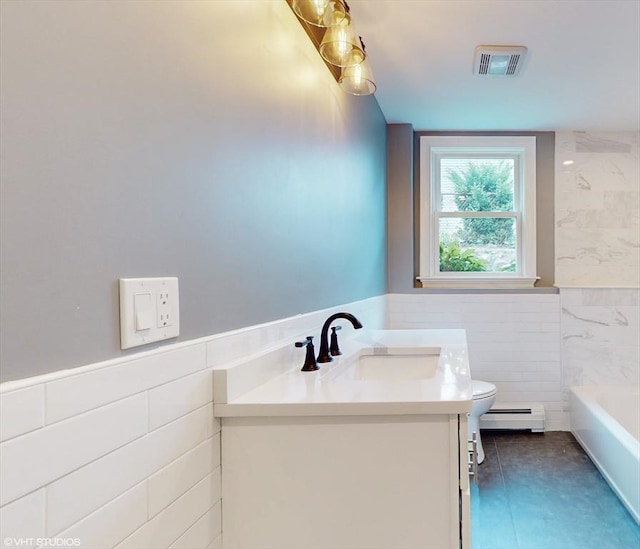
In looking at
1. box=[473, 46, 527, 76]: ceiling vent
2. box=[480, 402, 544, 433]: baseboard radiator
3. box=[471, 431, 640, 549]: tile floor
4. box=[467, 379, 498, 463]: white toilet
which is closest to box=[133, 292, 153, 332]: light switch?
box=[471, 431, 640, 549]: tile floor

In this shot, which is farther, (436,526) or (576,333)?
(576,333)

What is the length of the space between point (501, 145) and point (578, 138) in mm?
581

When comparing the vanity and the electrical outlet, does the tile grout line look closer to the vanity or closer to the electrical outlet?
the vanity

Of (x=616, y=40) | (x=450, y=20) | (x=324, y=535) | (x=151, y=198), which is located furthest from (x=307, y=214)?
(x=616, y=40)

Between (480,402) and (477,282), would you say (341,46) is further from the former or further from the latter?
(477,282)

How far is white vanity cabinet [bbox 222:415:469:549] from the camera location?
90 cm

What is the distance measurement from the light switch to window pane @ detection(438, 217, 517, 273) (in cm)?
311

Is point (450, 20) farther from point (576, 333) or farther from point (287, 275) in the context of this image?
point (576, 333)

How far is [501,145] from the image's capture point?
3479mm

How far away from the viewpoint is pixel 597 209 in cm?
340

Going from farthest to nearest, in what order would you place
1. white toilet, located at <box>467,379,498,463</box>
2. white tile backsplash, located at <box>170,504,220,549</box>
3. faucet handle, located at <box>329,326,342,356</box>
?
white toilet, located at <box>467,379,498,463</box>, faucet handle, located at <box>329,326,342,356</box>, white tile backsplash, located at <box>170,504,220,549</box>

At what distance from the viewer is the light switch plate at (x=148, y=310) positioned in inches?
27.2

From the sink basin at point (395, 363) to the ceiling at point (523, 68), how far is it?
142 centimetres

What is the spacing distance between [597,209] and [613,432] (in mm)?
1760
